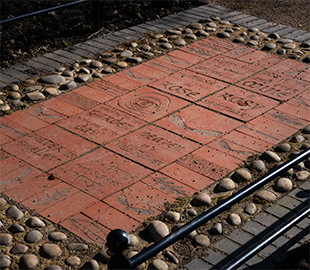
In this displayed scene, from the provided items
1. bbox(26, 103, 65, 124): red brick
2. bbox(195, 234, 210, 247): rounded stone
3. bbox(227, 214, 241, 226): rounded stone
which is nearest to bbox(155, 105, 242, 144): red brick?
bbox(26, 103, 65, 124): red brick

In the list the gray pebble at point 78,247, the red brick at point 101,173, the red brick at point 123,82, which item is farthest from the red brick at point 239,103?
the gray pebble at point 78,247

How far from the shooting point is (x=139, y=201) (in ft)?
13.7

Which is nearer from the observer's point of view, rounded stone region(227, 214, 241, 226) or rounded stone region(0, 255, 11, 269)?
rounded stone region(0, 255, 11, 269)

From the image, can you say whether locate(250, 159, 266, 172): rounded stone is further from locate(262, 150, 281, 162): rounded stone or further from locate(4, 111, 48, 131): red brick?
locate(4, 111, 48, 131): red brick

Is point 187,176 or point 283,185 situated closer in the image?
point 283,185

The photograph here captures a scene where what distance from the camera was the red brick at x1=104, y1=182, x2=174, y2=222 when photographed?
13.3 ft

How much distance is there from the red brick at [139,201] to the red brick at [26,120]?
1.44m

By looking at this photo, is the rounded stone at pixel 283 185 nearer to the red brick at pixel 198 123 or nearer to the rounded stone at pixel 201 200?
the rounded stone at pixel 201 200

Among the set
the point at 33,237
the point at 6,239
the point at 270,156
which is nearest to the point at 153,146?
the point at 270,156

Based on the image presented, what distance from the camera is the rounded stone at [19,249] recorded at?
3631mm

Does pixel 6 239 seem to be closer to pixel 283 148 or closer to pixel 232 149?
pixel 232 149

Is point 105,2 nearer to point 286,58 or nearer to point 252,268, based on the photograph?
point 286,58

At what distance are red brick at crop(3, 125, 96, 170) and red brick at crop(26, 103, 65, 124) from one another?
0.71 feet

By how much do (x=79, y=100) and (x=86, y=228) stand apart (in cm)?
222
